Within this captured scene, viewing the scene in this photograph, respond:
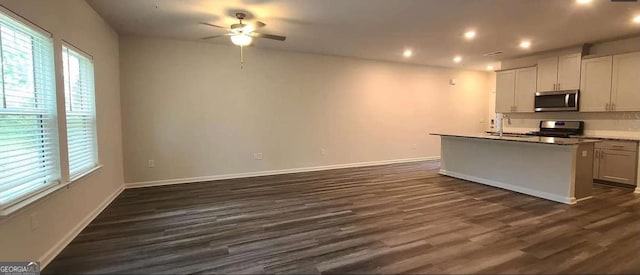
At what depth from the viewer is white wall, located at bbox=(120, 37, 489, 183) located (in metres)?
5.23

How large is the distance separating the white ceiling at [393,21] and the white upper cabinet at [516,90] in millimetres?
780

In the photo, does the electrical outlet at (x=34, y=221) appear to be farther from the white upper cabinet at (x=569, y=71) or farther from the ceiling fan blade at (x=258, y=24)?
the white upper cabinet at (x=569, y=71)

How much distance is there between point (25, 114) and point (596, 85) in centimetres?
790

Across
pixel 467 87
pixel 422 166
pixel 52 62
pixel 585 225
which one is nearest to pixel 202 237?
pixel 52 62

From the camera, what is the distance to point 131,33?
4.91 metres

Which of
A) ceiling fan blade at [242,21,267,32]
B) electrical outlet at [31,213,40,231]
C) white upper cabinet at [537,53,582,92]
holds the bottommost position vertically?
electrical outlet at [31,213,40,231]

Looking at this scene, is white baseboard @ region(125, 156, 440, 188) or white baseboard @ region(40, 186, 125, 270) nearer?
white baseboard @ region(40, 186, 125, 270)

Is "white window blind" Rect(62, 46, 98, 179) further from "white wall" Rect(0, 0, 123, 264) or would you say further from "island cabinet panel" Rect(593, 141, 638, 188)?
"island cabinet panel" Rect(593, 141, 638, 188)

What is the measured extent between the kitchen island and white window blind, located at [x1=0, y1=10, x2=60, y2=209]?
5744 mm

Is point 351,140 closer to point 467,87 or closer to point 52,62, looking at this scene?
point 467,87

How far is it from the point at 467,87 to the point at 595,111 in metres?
3.39

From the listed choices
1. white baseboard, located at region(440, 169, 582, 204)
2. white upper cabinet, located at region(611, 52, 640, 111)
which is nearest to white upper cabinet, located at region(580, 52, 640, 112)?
white upper cabinet, located at region(611, 52, 640, 111)

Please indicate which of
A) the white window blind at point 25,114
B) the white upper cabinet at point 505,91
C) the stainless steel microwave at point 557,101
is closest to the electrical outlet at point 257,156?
the white window blind at point 25,114

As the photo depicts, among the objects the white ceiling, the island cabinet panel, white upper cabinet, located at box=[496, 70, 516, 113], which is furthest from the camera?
white upper cabinet, located at box=[496, 70, 516, 113]
